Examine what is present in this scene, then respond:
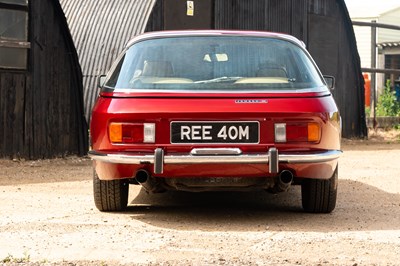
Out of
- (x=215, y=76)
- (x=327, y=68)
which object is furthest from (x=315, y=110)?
(x=327, y=68)

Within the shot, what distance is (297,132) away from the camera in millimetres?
7371

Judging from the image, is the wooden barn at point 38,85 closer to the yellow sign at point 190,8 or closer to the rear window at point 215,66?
the yellow sign at point 190,8

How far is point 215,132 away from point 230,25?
37.7 feet

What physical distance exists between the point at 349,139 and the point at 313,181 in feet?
43.7

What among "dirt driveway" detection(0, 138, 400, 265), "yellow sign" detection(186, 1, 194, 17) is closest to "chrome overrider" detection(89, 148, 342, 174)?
"dirt driveway" detection(0, 138, 400, 265)

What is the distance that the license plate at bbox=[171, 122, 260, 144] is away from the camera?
24.0 feet

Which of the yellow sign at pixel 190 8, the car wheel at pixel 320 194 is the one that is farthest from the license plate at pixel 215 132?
the yellow sign at pixel 190 8

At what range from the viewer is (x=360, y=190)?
404 inches

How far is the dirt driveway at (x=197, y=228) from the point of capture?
6.04m

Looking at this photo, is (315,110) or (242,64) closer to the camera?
(315,110)

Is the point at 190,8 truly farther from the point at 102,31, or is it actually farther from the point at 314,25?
the point at 314,25

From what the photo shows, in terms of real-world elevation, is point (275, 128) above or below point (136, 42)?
below

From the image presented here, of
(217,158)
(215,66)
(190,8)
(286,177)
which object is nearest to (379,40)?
(190,8)

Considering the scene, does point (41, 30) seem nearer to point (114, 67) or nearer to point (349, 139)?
point (114, 67)
